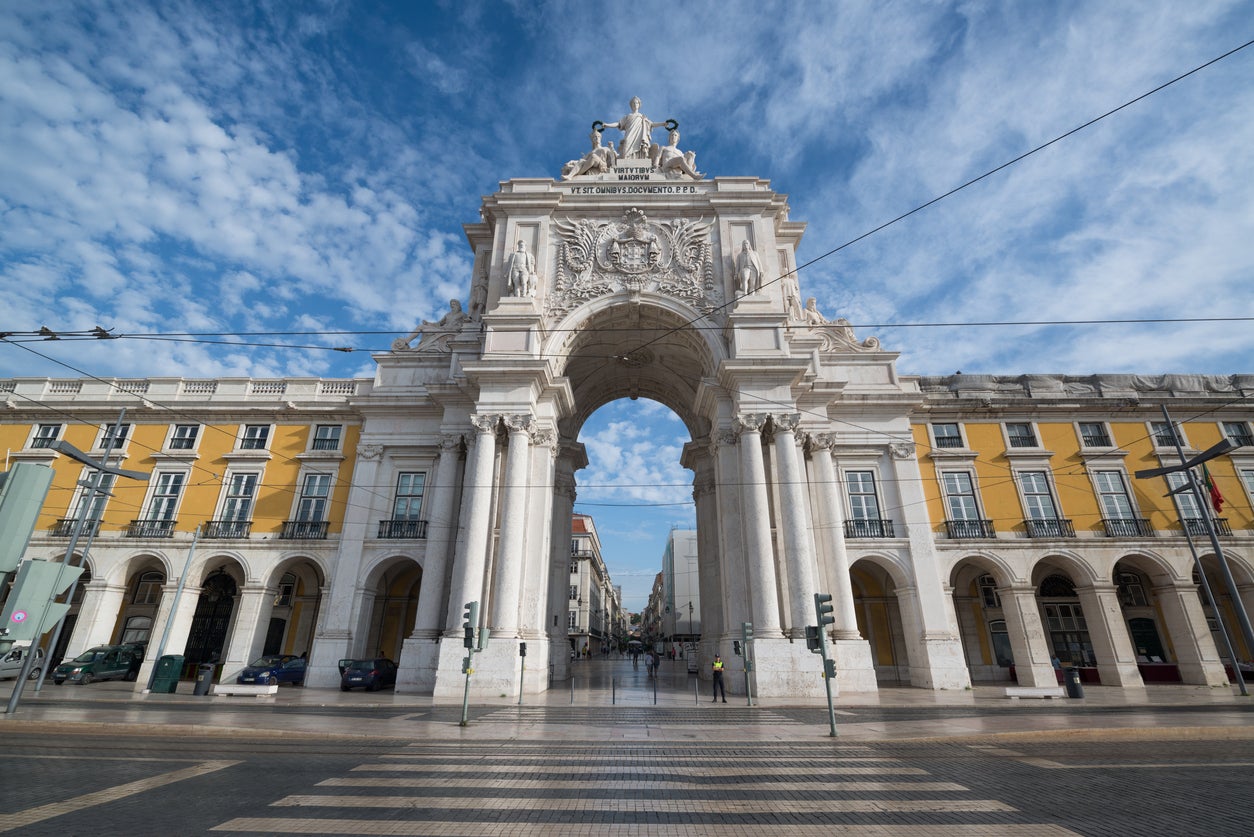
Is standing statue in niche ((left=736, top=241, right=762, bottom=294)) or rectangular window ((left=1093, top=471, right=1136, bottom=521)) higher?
standing statue in niche ((left=736, top=241, right=762, bottom=294))

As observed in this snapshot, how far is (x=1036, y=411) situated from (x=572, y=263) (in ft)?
74.0

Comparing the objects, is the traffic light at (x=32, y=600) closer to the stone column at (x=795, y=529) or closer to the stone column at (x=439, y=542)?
the stone column at (x=439, y=542)

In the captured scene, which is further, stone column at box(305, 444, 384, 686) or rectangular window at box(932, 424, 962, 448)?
rectangular window at box(932, 424, 962, 448)

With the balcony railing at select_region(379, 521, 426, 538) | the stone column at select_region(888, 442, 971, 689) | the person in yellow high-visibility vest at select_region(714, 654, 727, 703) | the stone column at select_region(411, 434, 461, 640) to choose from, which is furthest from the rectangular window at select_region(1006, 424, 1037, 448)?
the balcony railing at select_region(379, 521, 426, 538)

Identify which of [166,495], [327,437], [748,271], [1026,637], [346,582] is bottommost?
[1026,637]

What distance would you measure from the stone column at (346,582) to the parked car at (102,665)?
8.66m

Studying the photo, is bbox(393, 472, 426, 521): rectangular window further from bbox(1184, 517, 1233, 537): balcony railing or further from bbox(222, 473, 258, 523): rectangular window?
bbox(1184, 517, 1233, 537): balcony railing

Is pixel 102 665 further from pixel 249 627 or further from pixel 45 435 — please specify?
pixel 45 435

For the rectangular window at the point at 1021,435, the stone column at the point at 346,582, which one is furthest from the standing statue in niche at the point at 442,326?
the rectangular window at the point at 1021,435

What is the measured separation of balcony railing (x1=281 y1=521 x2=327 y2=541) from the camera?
26.4 meters

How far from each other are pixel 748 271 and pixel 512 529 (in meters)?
14.2

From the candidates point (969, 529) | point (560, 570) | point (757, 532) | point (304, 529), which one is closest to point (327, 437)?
point (304, 529)

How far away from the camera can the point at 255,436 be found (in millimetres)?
28578

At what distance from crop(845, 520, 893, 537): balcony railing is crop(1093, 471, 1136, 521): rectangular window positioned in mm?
10069
